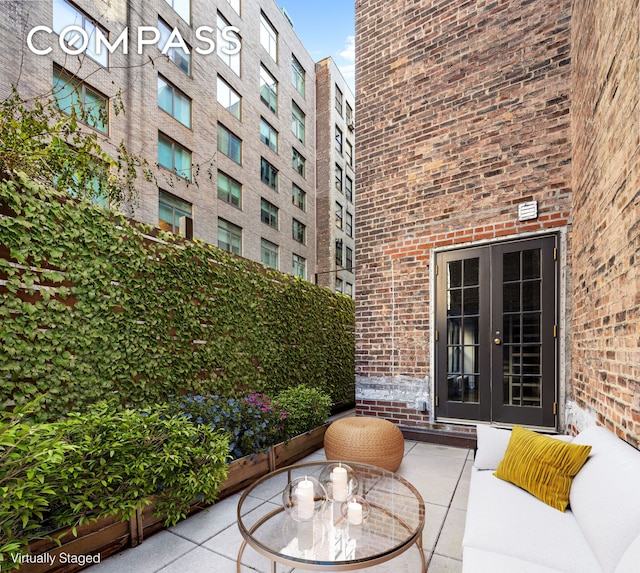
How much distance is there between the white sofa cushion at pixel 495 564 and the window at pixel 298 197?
628 inches

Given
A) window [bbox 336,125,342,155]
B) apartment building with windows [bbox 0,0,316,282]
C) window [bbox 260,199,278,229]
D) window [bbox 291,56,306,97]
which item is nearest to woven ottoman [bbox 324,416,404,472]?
apartment building with windows [bbox 0,0,316,282]

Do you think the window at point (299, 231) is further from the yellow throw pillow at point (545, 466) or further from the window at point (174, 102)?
the yellow throw pillow at point (545, 466)

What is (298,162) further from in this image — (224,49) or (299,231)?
(224,49)

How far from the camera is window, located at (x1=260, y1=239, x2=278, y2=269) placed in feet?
48.3

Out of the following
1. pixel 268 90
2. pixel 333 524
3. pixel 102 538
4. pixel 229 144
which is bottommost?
pixel 102 538

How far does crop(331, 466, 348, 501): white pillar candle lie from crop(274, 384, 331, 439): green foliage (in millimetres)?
1587

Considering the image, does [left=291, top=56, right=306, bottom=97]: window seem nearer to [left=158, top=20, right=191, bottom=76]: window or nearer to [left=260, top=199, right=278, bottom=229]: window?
[left=260, top=199, right=278, bottom=229]: window

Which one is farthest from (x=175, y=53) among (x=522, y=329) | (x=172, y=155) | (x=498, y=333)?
(x=522, y=329)

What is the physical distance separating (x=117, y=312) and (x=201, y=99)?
1115 centimetres

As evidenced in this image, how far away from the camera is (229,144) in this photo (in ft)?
42.7

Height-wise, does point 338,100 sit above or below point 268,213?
above

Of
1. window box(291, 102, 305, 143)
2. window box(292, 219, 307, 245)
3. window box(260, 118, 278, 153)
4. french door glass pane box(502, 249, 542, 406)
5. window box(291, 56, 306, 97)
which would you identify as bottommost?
french door glass pane box(502, 249, 542, 406)

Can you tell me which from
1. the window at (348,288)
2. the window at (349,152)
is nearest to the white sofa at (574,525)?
the window at (348,288)

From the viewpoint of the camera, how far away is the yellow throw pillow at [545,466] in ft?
6.35
